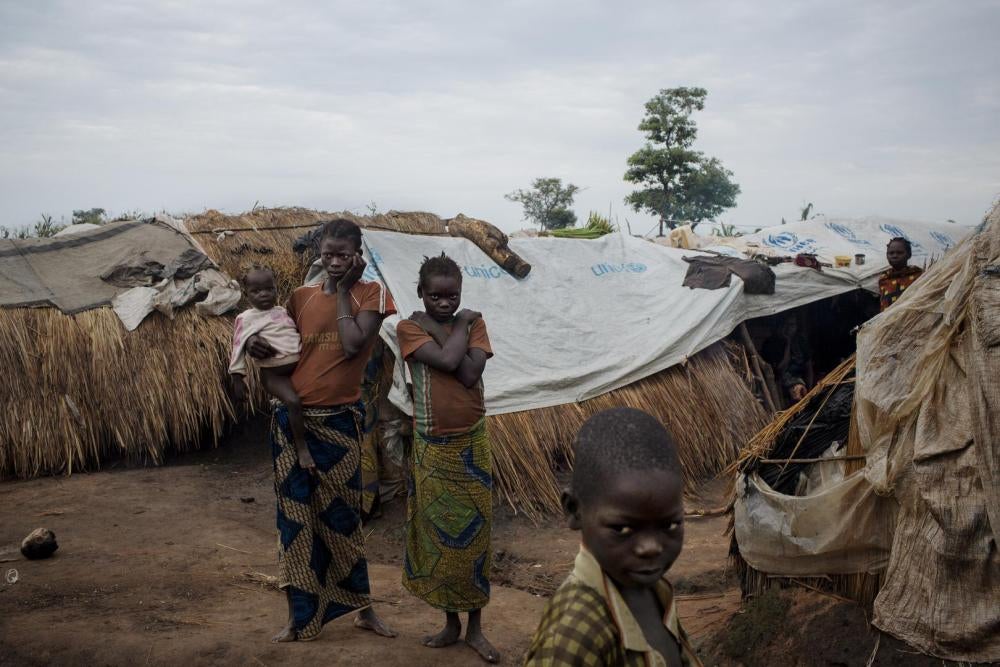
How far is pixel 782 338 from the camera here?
8.20 meters

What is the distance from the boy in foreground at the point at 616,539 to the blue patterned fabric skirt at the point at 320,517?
2.15m

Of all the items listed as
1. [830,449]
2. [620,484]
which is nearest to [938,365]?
[830,449]

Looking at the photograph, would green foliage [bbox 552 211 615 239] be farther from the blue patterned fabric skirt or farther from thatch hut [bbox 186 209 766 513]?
the blue patterned fabric skirt

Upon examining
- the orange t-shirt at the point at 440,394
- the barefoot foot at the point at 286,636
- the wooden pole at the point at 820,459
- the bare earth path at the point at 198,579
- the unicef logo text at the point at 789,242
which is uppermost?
the unicef logo text at the point at 789,242

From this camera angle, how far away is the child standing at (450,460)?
10.9 ft

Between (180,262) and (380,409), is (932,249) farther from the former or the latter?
(180,262)

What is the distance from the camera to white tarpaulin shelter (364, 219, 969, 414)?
21.0 feet

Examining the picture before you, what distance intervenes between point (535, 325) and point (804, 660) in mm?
4210

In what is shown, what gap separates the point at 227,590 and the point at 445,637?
4.69 ft

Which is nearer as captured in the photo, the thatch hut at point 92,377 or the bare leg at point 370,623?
the bare leg at point 370,623

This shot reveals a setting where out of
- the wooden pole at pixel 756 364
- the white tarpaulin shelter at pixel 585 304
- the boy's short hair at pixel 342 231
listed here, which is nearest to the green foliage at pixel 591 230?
the white tarpaulin shelter at pixel 585 304

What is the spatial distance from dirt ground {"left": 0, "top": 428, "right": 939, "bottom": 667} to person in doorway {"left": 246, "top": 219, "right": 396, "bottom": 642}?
240 mm

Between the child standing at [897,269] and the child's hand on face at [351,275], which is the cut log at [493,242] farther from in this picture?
the child's hand on face at [351,275]

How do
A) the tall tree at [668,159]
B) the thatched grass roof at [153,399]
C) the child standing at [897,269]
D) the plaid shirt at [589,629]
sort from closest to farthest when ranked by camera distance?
the plaid shirt at [589,629] < the thatched grass roof at [153,399] < the child standing at [897,269] < the tall tree at [668,159]
